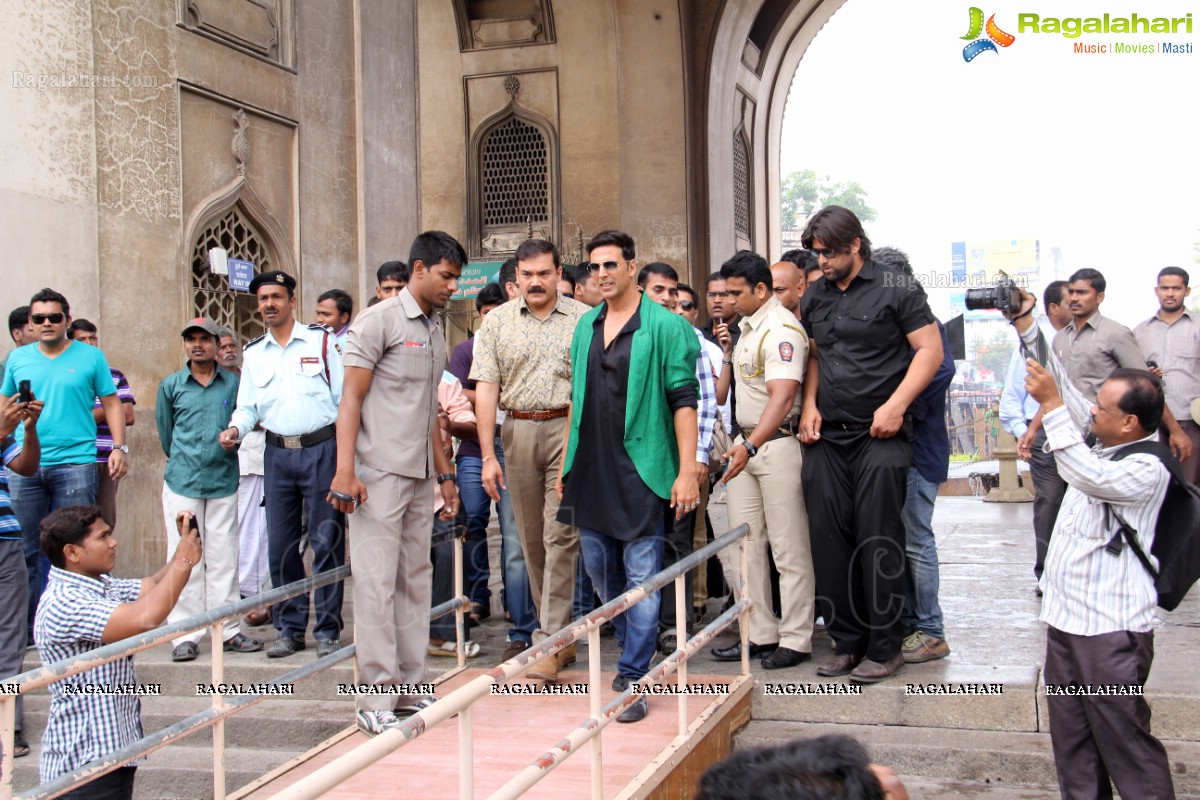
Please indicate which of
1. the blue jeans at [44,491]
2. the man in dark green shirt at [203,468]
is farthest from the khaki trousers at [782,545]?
the blue jeans at [44,491]

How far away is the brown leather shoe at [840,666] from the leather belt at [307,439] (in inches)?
116

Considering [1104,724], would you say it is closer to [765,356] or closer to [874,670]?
[874,670]

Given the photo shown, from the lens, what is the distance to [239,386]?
22.1 ft

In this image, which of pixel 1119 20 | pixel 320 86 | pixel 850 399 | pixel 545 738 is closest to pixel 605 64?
pixel 1119 20

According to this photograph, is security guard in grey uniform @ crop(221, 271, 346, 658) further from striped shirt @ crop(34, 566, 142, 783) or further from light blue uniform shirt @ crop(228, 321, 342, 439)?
striped shirt @ crop(34, 566, 142, 783)

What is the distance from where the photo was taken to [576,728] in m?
4.07

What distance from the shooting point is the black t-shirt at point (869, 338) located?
525 cm

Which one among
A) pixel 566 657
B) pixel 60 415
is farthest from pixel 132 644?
pixel 60 415

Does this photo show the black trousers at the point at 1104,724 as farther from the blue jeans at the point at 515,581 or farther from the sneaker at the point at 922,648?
the blue jeans at the point at 515,581

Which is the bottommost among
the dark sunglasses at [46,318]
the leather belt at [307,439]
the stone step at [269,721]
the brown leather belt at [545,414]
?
the stone step at [269,721]

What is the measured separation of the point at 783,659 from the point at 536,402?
68.7 inches

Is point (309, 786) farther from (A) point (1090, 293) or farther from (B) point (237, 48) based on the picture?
(B) point (237, 48)

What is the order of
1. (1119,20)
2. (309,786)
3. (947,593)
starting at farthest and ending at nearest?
(1119,20) → (947,593) → (309,786)

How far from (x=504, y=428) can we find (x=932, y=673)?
2.36 m
